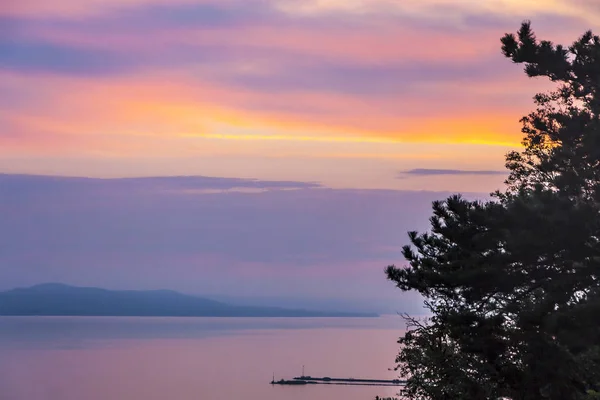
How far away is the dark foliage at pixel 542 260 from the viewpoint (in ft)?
50.1

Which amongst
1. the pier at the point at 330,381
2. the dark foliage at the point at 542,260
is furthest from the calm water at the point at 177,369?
the dark foliage at the point at 542,260

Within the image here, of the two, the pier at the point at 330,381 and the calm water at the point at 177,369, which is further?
the pier at the point at 330,381

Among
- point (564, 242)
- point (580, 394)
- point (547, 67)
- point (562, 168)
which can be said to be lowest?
point (580, 394)

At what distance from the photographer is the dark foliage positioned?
1528 cm

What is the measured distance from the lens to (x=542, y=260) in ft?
52.6

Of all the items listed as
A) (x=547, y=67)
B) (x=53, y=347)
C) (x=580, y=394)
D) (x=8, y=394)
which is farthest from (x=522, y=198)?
(x=53, y=347)

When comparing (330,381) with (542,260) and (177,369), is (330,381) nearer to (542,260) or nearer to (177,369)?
(177,369)

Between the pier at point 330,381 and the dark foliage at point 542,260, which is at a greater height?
the pier at point 330,381

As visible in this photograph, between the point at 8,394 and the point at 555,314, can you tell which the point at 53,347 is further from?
the point at 555,314

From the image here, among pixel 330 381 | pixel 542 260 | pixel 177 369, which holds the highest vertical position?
pixel 177 369

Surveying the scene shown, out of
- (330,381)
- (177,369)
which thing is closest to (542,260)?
(330,381)

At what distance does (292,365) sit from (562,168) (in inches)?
5116

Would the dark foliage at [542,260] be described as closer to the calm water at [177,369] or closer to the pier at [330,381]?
the calm water at [177,369]

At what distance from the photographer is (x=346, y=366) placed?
144 metres
